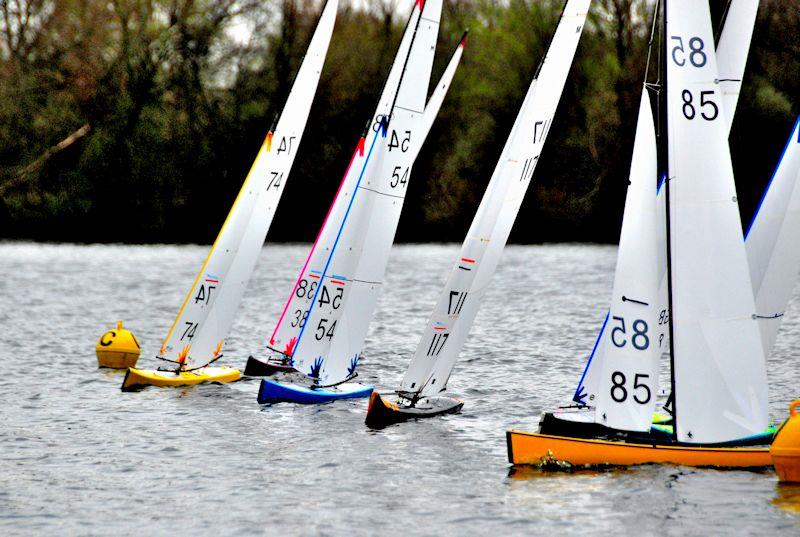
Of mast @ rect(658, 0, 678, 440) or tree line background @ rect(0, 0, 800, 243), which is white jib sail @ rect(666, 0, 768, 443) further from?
tree line background @ rect(0, 0, 800, 243)

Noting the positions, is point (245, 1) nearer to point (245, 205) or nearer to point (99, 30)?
point (99, 30)

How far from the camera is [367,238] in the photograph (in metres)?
17.0

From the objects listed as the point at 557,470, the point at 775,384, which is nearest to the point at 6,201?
the point at 775,384

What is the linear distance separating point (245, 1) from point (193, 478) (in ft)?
153

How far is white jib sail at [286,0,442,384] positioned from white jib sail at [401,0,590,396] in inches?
87.0

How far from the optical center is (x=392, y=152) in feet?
55.7

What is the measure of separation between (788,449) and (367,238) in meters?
6.86

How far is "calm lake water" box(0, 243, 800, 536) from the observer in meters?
11.6

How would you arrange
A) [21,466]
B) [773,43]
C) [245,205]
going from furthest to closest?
1. [773,43]
2. [245,205]
3. [21,466]

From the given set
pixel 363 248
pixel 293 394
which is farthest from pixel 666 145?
pixel 293 394

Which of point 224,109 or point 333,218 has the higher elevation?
point 224,109

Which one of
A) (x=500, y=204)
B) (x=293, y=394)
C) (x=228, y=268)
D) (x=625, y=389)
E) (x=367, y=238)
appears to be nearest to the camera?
(x=625, y=389)

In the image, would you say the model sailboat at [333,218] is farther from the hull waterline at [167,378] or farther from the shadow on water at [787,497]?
the shadow on water at [787,497]

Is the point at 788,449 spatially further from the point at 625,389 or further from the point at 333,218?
the point at 333,218
